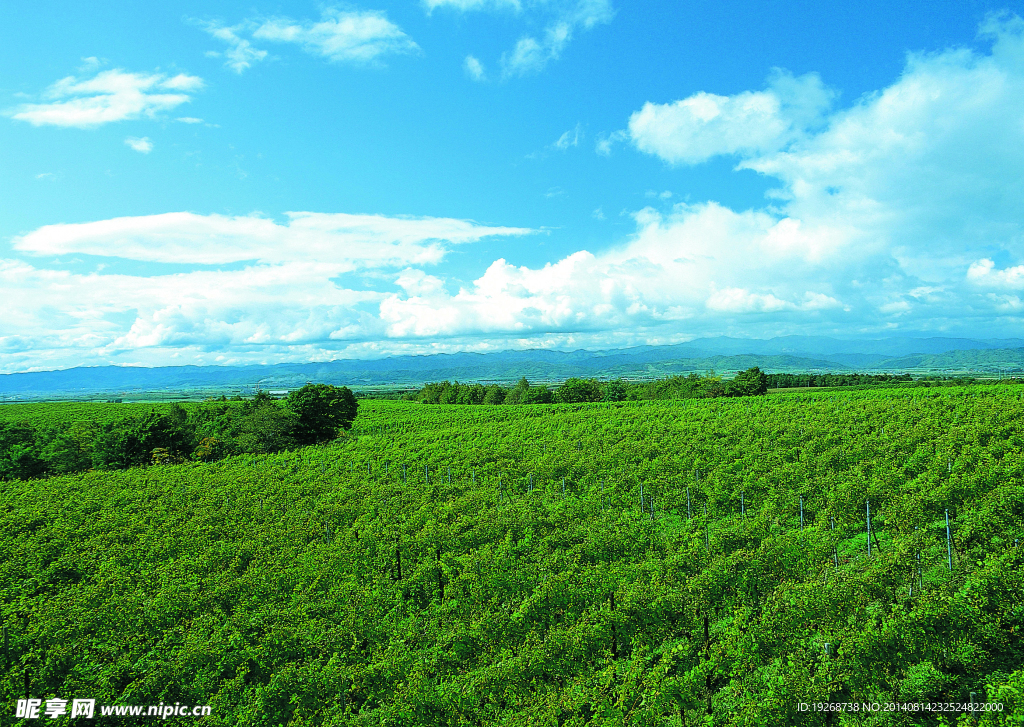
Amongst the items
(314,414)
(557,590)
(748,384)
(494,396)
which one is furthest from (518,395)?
(557,590)

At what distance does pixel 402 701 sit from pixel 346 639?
271 cm

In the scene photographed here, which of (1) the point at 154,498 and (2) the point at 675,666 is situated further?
(1) the point at 154,498

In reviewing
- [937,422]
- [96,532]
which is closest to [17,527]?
[96,532]

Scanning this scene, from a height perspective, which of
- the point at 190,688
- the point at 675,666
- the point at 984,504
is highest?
the point at 984,504

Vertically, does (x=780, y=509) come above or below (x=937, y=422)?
below

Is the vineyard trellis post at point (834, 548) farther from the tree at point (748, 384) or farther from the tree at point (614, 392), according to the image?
the tree at point (614, 392)

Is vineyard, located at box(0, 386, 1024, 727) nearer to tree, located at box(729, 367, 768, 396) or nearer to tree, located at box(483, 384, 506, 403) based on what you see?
tree, located at box(729, 367, 768, 396)

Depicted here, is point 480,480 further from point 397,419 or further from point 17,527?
point 397,419

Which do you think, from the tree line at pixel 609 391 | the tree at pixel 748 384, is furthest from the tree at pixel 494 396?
the tree at pixel 748 384

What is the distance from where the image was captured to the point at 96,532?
1847 centimetres

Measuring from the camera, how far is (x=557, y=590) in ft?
37.6

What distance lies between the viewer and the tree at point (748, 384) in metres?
64.1

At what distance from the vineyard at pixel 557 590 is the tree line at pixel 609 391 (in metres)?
42.6

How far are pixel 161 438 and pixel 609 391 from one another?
192 ft
